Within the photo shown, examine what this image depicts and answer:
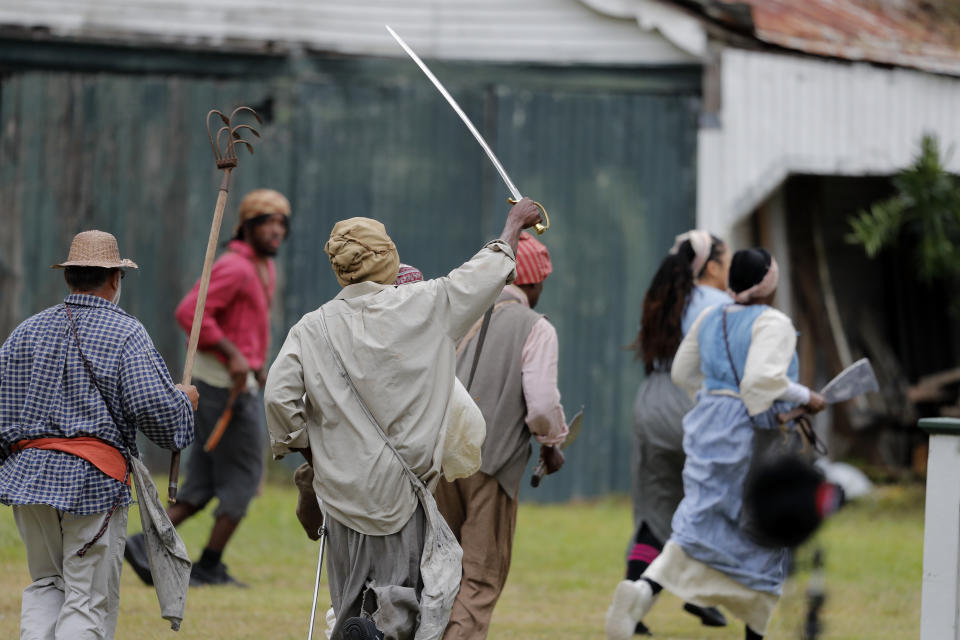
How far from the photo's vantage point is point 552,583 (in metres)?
8.60

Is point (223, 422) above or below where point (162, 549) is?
above

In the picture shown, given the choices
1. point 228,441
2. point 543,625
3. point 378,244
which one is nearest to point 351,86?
point 228,441

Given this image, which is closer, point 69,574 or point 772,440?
point 69,574

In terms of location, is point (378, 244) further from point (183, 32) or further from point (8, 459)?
point (183, 32)

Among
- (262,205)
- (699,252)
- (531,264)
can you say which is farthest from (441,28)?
(531,264)

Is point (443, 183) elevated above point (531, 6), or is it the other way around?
point (531, 6)

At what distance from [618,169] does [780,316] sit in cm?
525

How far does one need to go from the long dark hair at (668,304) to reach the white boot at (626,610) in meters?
1.49

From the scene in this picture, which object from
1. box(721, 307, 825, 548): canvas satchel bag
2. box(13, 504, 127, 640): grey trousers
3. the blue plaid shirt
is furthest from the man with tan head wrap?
box(721, 307, 825, 548): canvas satchel bag

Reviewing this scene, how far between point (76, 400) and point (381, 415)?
3.50 feet

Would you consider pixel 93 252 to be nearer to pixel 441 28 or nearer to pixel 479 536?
pixel 479 536

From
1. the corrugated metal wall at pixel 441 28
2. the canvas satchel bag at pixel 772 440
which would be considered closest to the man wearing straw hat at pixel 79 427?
the canvas satchel bag at pixel 772 440

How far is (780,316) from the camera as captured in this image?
6633 mm

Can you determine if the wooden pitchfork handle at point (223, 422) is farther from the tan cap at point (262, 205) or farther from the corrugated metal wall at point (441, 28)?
the corrugated metal wall at point (441, 28)
